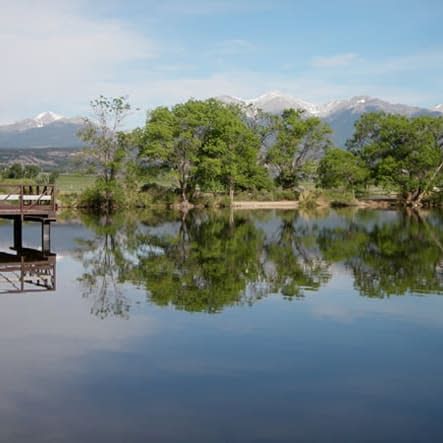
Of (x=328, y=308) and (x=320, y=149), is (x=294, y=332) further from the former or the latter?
(x=320, y=149)

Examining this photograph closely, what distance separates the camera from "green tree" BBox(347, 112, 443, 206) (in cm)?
7981

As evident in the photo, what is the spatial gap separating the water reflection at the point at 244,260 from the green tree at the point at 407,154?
1181 inches

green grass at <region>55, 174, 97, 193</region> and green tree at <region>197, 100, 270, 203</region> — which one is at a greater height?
green tree at <region>197, 100, 270, 203</region>

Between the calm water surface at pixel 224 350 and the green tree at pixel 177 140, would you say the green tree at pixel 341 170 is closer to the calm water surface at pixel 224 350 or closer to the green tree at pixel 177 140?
→ the green tree at pixel 177 140

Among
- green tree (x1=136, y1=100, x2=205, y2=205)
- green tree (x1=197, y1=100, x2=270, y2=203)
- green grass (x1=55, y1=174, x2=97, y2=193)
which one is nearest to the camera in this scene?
green tree (x1=136, y1=100, x2=205, y2=205)

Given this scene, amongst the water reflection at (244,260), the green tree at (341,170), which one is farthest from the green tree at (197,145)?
the water reflection at (244,260)

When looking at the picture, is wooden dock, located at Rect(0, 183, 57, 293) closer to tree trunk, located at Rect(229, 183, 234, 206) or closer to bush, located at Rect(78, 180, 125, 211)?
bush, located at Rect(78, 180, 125, 211)

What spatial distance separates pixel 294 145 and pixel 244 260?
55834mm

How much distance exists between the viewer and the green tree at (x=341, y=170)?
3194 inches

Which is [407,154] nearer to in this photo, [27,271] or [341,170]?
[341,170]

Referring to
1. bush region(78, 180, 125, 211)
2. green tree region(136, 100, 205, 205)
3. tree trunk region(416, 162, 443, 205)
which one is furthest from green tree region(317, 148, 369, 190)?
bush region(78, 180, 125, 211)

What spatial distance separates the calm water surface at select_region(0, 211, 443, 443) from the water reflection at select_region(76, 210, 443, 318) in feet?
0.45

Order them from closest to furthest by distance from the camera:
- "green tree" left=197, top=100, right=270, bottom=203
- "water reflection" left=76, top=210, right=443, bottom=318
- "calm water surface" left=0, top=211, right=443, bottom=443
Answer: "calm water surface" left=0, top=211, right=443, bottom=443, "water reflection" left=76, top=210, right=443, bottom=318, "green tree" left=197, top=100, right=270, bottom=203

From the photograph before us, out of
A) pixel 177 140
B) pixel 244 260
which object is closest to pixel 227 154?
pixel 177 140
